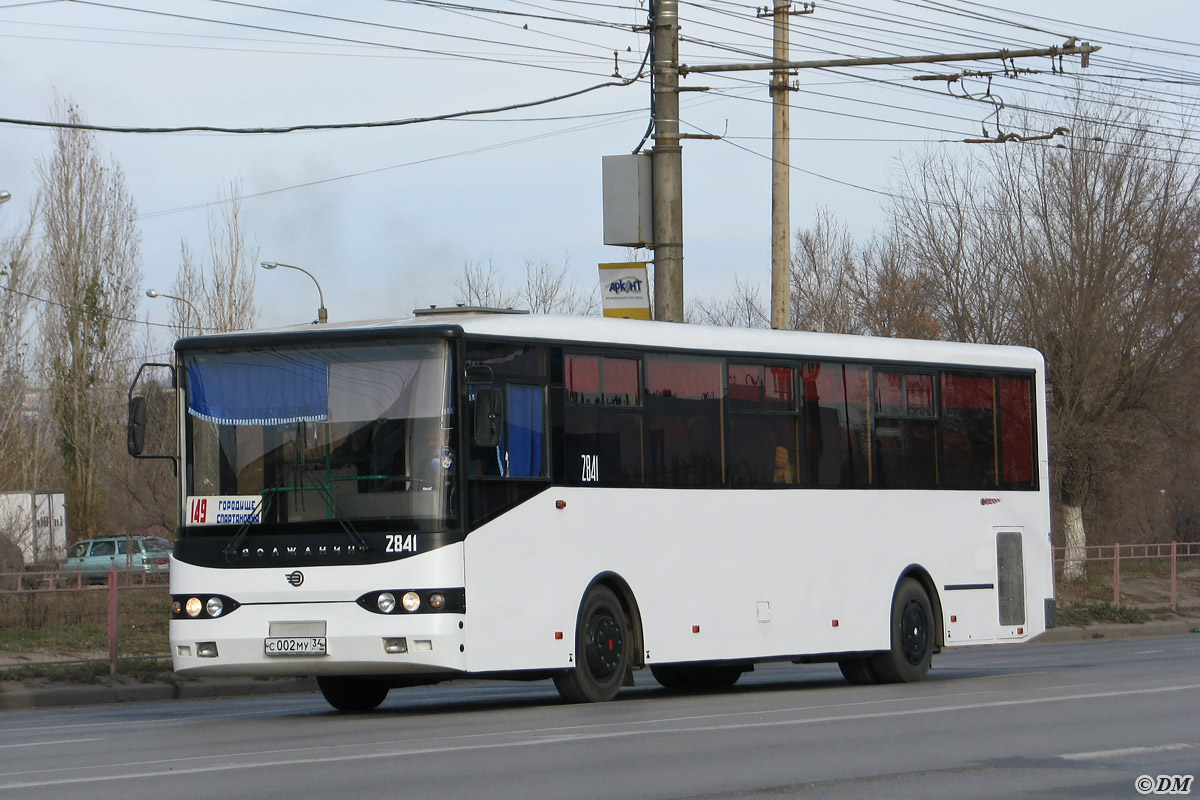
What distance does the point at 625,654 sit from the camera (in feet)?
47.6

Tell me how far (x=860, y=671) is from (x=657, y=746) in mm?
7794

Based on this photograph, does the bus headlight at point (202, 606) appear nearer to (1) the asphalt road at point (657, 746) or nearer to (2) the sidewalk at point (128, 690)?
(1) the asphalt road at point (657, 746)

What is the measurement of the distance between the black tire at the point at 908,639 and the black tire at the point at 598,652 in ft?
12.8

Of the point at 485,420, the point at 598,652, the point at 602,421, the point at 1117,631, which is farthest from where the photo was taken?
the point at 1117,631

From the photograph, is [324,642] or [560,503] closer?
[324,642]

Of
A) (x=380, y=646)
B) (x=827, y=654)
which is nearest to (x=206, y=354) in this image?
(x=380, y=646)

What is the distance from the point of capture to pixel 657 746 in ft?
33.8

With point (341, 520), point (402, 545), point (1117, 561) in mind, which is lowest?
point (1117, 561)

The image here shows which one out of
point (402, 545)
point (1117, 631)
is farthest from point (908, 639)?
point (1117, 631)

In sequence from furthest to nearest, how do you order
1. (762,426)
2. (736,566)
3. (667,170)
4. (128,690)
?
(667,170) < (128,690) < (762,426) < (736,566)

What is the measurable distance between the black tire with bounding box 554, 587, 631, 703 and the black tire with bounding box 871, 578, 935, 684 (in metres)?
3.89

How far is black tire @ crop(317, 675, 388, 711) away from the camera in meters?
14.8

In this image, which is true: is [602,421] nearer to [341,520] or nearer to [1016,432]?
[341,520]

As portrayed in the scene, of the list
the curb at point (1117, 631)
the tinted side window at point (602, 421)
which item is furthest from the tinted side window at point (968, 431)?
the curb at point (1117, 631)
